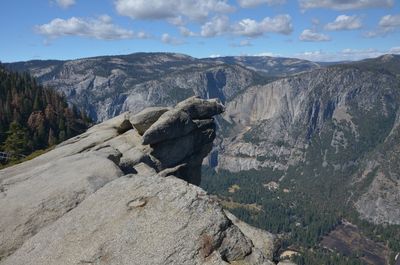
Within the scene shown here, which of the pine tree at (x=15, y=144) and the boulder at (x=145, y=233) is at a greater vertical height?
the boulder at (x=145, y=233)

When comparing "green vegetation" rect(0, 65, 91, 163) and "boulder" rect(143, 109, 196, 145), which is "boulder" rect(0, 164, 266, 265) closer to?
"boulder" rect(143, 109, 196, 145)

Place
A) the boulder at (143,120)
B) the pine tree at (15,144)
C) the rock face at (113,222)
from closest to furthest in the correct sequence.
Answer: the rock face at (113,222), the boulder at (143,120), the pine tree at (15,144)

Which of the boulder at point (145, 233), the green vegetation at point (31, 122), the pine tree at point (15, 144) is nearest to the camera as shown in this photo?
the boulder at point (145, 233)

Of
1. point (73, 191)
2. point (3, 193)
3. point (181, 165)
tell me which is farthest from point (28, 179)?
point (181, 165)

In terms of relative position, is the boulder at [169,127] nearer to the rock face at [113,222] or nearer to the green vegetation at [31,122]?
the rock face at [113,222]

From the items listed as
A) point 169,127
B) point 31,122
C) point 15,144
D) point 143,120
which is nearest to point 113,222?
point 169,127

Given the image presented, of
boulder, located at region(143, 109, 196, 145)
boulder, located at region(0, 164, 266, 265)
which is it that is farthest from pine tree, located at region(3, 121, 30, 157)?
boulder, located at region(0, 164, 266, 265)

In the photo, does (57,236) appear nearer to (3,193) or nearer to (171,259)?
(171,259)

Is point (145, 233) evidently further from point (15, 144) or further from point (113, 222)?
point (15, 144)

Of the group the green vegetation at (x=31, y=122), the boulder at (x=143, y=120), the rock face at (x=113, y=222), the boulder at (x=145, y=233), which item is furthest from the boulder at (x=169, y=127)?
the green vegetation at (x=31, y=122)
